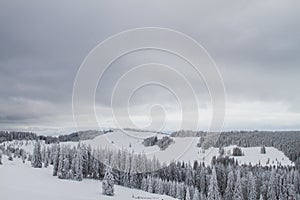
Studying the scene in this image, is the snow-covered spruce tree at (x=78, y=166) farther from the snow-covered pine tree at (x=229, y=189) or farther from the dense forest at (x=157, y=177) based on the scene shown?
the snow-covered pine tree at (x=229, y=189)

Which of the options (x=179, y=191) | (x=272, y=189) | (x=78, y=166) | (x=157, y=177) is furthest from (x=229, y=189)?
(x=78, y=166)

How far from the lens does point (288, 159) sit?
169m

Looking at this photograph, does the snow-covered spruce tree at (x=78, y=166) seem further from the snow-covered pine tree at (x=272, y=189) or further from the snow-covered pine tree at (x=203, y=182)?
the snow-covered pine tree at (x=272, y=189)

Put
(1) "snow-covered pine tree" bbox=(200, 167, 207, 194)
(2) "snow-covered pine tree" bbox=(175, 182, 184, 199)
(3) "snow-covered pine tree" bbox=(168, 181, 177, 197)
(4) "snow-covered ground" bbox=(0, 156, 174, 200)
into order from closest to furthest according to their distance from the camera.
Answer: (4) "snow-covered ground" bbox=(0, 156, 174, 200) → (2) "snow-covered pine tree" bbox=(175, 182, 184, 199) → (3) "snow-covered pine tree" bbox=(168, 181, 177, 197) → (1) "snow-covered pine tree" bbox=(200, 167, 207, 194)

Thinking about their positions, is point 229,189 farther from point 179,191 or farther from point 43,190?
point 43,190

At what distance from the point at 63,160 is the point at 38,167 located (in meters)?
13.0

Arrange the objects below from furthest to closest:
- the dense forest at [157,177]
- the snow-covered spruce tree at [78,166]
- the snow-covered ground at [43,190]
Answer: the dense forest at [157,177]
the snow-covered spruce tree at [78,166]
the snow-covered ground at [43,190]

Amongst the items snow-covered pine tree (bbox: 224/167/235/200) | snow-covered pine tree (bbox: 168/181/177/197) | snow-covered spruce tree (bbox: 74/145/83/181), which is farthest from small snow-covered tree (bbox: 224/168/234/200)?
snow-covered spruce tree (bbox: 74/145/83/181)

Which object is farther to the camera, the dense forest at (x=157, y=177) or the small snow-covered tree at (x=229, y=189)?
the small snow-covered tree at (x=229, y=189)

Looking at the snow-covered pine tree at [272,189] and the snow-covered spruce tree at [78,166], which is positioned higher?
the snow-covered spruce tree at [78,166]

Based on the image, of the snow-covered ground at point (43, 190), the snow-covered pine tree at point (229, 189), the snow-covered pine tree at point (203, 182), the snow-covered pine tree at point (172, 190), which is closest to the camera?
the snow-covered ground at point (43, 190)

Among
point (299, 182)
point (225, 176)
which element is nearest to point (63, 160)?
Answer: point (225, 176)

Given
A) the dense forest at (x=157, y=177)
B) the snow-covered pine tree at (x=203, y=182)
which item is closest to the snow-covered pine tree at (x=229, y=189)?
the dense forest at (x=157, y=177)

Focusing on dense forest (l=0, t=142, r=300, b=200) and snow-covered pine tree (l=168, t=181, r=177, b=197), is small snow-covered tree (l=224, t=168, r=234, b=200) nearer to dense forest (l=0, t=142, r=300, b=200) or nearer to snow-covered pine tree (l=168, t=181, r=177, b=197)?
dense forest (l=0, t=142, r=300, b=200)
